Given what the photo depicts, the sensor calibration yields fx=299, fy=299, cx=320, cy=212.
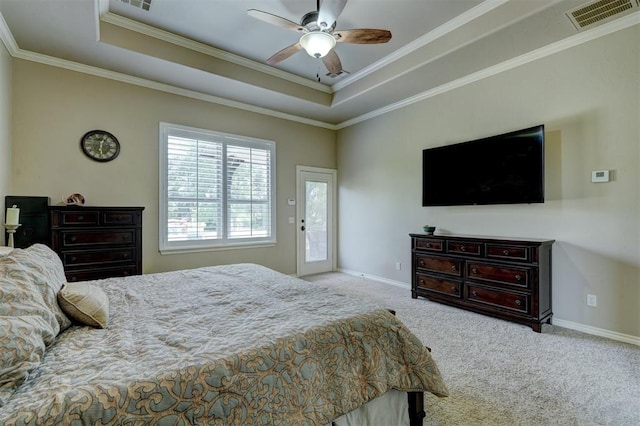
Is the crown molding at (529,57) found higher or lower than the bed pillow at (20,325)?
higher

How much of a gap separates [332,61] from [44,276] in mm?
2924

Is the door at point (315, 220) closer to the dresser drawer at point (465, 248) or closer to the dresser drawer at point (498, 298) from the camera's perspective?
the dresser drawer at point (465, 248)

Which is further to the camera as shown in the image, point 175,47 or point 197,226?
point 197,226

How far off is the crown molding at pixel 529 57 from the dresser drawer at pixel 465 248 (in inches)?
86.3

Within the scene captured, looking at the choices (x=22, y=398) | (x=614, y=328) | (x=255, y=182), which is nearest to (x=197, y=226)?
(x=255, y=182)

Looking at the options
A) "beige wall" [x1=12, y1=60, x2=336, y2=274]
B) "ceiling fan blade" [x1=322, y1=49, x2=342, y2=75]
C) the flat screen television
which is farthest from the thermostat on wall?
"beige wall" [x1=12, y1=60, x2=336, y2=274]

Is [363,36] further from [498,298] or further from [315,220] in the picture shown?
[315,220]

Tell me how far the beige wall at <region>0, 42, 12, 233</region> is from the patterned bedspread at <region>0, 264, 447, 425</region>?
2.32 meters

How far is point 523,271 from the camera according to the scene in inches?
125

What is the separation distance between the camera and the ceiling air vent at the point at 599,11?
2645 millimetres

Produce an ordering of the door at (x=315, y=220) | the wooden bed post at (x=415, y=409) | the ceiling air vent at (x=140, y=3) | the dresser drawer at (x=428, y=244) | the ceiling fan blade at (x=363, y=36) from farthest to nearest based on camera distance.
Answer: the door at (x=315, y=220) < the dresser drawer at (x=428, y=244) < the ceiling air vent at (x=140, y=3) < the ceiling fan blade at (x=363, y=36) < the wooden bed post at (x=415, y=409)

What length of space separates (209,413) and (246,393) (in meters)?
0.14

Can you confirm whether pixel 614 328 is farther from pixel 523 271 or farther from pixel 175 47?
pixel 175 47

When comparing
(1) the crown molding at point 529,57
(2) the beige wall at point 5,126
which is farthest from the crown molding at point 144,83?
(1) the crown molding at point 529,57
